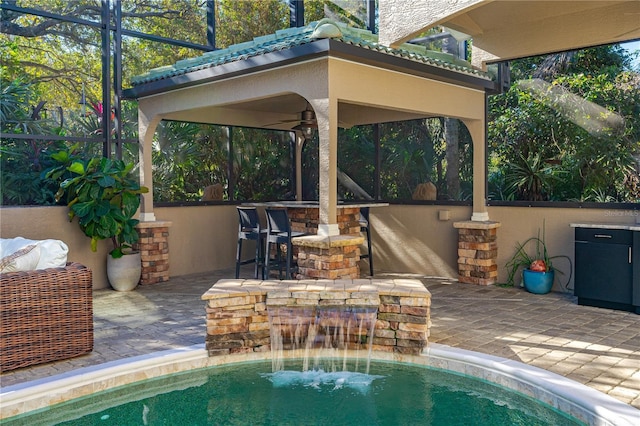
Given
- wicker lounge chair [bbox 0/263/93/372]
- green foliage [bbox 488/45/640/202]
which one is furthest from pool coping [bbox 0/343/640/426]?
green foliage [bbox 488/45/640/202]

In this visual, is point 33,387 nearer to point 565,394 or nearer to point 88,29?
point 565,394

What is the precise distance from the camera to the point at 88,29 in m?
7.17

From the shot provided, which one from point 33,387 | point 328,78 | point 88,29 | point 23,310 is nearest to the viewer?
point 33,387

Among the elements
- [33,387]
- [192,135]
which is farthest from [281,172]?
[33,387]

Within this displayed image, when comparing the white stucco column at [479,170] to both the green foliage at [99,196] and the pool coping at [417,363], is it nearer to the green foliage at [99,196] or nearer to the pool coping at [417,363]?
the pool coping at [417,363]

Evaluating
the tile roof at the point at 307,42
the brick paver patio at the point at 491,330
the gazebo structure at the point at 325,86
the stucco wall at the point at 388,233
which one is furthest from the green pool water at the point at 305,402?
the stucco wall at the point at 388,233

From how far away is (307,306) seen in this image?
4188 millimetres

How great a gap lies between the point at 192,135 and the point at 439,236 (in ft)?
13.4

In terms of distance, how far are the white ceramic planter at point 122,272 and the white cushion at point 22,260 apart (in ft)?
9.08

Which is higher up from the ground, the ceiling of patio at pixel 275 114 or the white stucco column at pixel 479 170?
the ceiling of patio at pixel 275 114

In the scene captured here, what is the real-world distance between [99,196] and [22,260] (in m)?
2.55

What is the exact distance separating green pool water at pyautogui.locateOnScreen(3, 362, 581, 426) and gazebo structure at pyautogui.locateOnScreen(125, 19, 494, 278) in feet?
6.59

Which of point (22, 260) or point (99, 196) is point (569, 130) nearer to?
point (99, 196)

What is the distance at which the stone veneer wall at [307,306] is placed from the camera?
4105 mm
